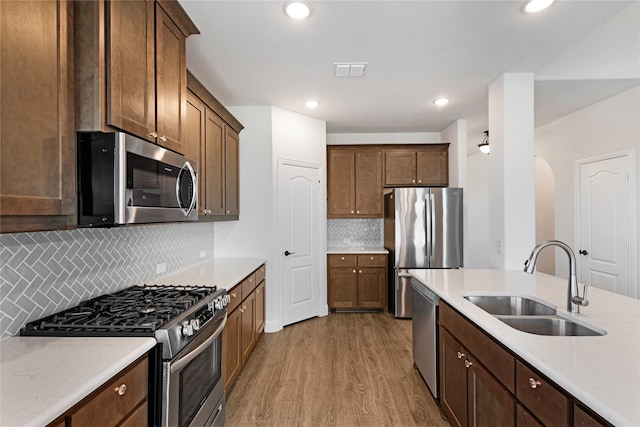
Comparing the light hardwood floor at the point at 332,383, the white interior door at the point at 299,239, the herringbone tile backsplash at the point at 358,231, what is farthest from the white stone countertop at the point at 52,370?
the herringbone tile backsplash at the point at 358,231

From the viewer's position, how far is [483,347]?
1.58m

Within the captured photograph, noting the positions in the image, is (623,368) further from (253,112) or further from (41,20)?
(253,112)

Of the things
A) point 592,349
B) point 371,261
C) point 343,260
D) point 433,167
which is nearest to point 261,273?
point 343,260

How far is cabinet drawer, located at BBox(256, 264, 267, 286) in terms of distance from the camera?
3383 millimetres

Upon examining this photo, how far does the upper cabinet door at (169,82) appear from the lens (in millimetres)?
1760

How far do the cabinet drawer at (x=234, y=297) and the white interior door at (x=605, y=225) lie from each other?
4.19m

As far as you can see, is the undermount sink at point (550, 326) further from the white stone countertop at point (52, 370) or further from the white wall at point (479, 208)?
the white wall at point (479, 208)

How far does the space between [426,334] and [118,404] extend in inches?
81.2

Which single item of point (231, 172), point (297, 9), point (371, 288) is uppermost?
point (297, 9)

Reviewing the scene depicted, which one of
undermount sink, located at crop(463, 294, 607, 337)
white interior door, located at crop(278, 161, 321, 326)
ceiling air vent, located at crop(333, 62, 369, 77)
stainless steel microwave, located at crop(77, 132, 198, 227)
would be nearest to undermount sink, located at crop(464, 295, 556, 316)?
undermount sink, located at crop(463, 294, 607, 337)

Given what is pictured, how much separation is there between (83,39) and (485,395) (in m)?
2.38

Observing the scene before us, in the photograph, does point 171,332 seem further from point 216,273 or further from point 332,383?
point 332,383

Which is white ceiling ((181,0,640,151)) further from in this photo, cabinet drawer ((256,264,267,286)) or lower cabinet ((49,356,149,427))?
lower cabinet ((49,356,149,427))

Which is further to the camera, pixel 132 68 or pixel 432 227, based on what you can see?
pixel 432 227
